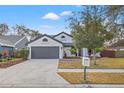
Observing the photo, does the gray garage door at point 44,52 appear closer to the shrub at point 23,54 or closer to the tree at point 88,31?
the shrub at point 23,54

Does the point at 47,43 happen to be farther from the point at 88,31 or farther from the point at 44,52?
the point at 88,31

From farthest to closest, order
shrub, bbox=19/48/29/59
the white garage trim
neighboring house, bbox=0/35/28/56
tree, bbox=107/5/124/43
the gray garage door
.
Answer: the white garage trim
neighboring house, bbox=0/35/28/56
the gray garage door
shrub, bbox=19/48/29/59
tree, bbox=107/5/124/43

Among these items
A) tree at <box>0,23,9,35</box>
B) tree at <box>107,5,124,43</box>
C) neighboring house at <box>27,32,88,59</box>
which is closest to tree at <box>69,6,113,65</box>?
tree at <box>107,5,124,43</box>

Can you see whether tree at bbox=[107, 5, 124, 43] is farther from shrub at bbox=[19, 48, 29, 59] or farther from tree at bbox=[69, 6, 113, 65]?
shrub at bbox=[19, 48, 29, 59]

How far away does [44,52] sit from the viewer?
31969mm

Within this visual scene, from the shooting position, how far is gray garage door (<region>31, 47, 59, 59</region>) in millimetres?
31750

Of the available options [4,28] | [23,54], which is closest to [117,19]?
[23,54]

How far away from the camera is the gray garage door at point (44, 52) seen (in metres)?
31.8

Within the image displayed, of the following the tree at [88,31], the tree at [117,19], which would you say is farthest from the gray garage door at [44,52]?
the tree at [117,19]

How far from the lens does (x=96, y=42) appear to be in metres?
20.6

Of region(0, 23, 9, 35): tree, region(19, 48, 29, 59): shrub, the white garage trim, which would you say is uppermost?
region(0, 23, 9, 35): tree
